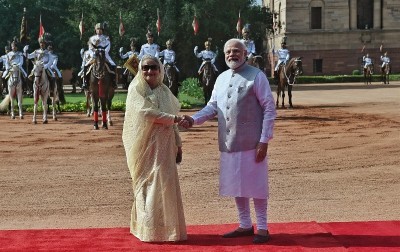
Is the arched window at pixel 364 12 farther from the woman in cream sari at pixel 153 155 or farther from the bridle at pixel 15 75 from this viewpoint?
the woman in cream sari at pixel 153 155

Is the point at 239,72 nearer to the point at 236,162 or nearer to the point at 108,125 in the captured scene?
the point at 236,162

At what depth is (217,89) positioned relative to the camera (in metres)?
8.55

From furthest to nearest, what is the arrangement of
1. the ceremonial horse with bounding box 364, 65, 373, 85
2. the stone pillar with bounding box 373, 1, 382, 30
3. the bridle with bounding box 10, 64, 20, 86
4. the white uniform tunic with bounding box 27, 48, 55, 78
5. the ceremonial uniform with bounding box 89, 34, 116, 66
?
the stone pillar with bounding box 373, 1, 382, 30 < the ceremonial horse with bounding box 364, 65, 373, 85 < the bridle with bounding box 10, 64, 20, 86 < the white uniform tunic with bounding box 27, 48, 55, 78 < the ceremonial uniform with bounding box 89, 34, 116, 66

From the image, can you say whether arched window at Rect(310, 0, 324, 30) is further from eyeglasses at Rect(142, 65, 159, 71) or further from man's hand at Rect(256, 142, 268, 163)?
man's hand at Rect(256, 142, 268, 163)

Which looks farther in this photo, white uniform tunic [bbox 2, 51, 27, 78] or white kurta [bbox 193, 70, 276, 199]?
A: white uniform tunic [bbox 2, 51, 27, 78]

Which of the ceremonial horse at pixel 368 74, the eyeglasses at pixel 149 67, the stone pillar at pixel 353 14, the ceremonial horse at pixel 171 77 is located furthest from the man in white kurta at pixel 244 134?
the stone pillar at pixel 353 14

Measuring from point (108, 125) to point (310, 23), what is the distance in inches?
1951

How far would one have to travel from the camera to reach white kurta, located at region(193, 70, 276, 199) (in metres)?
8.14

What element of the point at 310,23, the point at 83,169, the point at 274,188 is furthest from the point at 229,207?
the point at 310,23

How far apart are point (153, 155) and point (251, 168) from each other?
99 centimetres

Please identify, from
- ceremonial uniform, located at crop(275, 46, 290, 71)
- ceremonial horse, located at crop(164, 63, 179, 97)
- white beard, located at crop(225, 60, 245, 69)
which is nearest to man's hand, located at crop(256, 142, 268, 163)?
white beard, located at crop(225, 60, 245, 69)

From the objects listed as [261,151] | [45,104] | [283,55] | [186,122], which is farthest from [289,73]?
[261,151]

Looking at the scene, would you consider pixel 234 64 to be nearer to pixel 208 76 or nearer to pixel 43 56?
pixel 43 56

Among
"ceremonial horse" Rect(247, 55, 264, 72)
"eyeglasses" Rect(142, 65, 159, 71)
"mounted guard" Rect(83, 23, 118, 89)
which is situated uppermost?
"mounted guard" Rect(83, 23, 118, 89)
